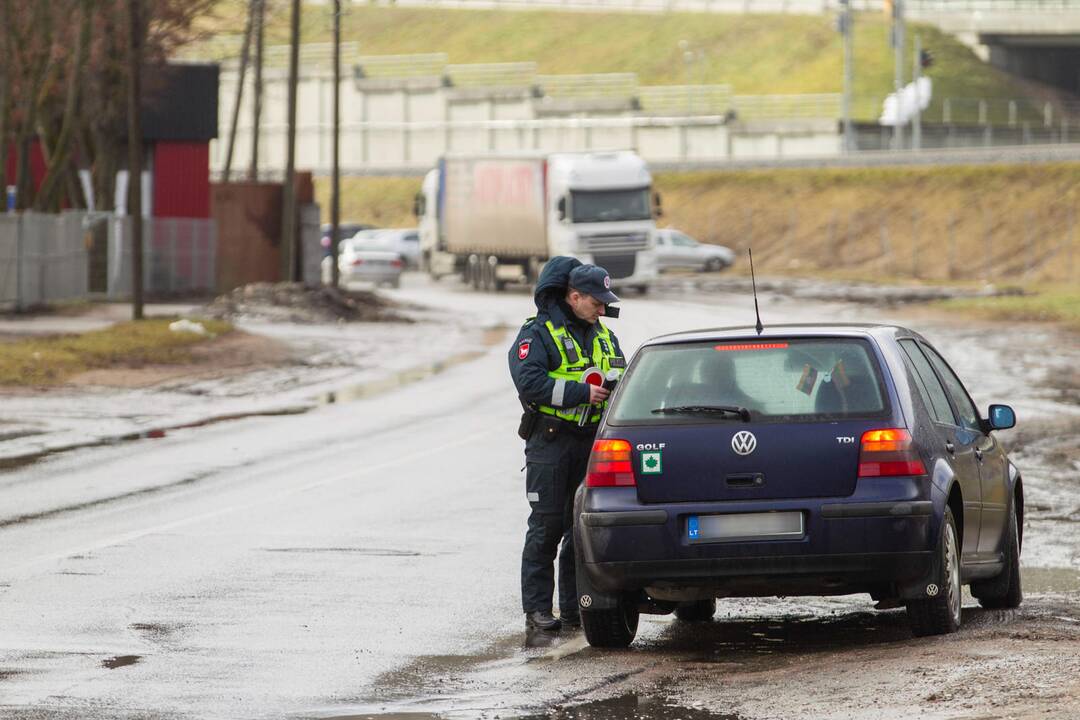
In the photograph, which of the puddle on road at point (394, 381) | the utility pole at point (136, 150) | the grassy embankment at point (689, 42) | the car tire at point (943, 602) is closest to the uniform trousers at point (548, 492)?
the car tire at point (943, 602)

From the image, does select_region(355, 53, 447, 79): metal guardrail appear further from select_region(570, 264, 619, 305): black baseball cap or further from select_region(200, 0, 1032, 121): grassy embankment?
select_region(570, 264, 619, 305): black baseball cap

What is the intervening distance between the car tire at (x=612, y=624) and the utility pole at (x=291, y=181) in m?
34.9

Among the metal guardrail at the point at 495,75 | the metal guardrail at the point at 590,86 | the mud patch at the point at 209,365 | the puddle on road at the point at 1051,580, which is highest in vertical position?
the metal guardrail at the point at 495,75

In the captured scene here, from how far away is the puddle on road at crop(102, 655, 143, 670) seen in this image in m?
8.84

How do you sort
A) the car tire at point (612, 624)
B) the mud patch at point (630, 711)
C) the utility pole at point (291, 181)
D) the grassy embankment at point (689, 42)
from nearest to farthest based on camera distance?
the mud patch at point (630, 711)
the car tire at point (612, 624)
the utility pole at point (291, 181)
the grassy embankment at point (689, 42)

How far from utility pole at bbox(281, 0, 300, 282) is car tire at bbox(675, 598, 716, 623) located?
34007 millimetres

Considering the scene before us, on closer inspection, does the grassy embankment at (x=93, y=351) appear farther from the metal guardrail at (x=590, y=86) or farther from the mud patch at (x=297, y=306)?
the metal guardrail at (x=590, y=86)

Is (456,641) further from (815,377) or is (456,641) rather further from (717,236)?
(717,236)

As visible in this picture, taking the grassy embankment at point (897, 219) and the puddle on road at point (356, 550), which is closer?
the puddle on road at point (356, 550)

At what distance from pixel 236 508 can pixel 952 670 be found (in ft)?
25.8

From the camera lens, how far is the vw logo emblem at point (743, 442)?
29.8ft

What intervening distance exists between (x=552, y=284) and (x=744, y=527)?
5.53 ft

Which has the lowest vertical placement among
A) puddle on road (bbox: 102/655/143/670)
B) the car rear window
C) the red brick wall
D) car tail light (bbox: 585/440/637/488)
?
puddle on road (bbox: 102/655/143/670)

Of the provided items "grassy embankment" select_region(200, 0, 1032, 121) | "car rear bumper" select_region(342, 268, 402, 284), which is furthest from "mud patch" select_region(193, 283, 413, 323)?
"grassy embankment" select_region(200, 0, 1032, 121)
